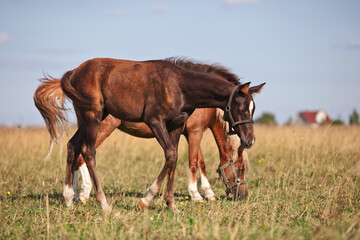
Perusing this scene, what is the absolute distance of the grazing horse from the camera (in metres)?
4.84

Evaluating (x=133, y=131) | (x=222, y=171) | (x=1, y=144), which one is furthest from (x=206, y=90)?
(x=1, y=144)

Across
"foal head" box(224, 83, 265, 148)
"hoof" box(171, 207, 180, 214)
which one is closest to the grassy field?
"hoof" box(171, 207, 180, 214)

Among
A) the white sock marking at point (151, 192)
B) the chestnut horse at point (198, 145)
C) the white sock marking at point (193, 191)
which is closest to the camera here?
the white sock marking at point (151, 192)

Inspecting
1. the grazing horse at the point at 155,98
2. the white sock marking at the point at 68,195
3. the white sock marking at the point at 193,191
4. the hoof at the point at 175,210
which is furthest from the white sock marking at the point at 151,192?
the white sock marking at the point at 193,191

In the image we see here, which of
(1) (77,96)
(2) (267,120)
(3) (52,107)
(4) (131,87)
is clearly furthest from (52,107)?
(2) (267,120)

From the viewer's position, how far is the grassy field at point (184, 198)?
12.7 ft

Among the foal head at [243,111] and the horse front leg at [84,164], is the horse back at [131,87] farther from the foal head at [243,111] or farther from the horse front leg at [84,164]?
the horse front leg at [84,164]

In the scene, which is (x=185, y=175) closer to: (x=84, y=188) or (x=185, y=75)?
(x=84, y=188)

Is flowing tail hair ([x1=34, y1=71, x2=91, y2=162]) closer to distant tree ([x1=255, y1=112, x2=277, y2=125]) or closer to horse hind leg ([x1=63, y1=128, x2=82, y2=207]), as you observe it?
horse hind leg ([x1=63, y1=128, x2=82, y2=207])

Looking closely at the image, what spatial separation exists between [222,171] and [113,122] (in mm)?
2035

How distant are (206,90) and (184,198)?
2402 mm

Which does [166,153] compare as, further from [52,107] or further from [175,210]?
[52,107]

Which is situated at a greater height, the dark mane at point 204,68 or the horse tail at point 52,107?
the dark mane at point 204,68

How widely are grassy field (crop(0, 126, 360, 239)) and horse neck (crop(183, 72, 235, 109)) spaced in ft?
4.53
